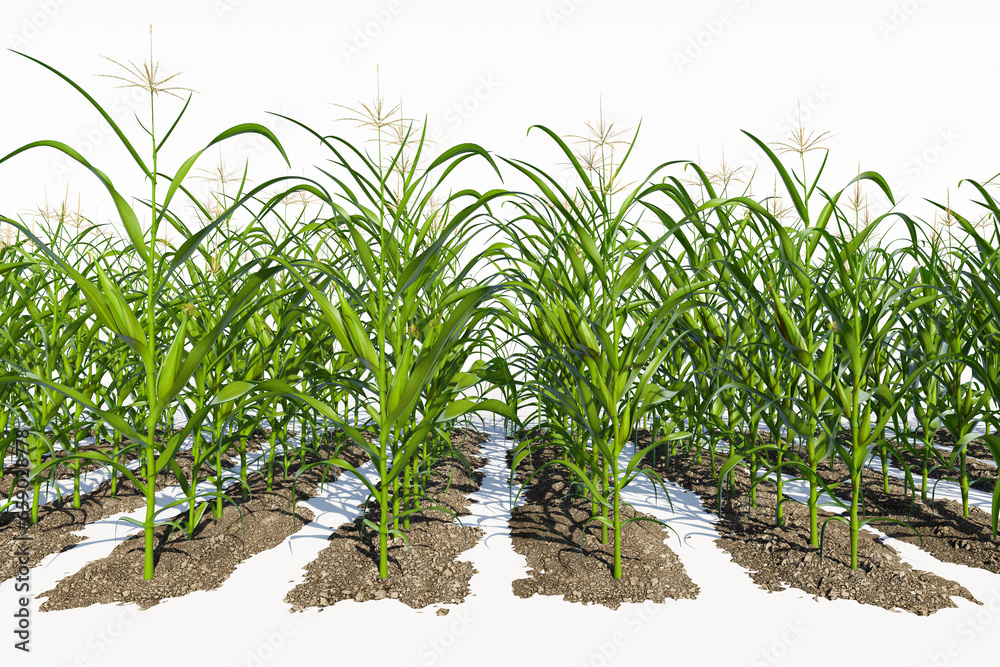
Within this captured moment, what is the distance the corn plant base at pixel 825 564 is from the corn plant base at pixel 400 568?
1.01 m

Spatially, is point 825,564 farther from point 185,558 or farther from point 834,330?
point 185,558

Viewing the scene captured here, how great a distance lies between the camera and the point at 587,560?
2029mm

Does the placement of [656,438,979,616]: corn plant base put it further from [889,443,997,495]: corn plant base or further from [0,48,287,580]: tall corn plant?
[0,48,287,580]: tall corn plant

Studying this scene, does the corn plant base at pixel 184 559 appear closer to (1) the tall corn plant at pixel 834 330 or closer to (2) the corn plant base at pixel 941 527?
(1) the tall corn plant at pixel 834 330

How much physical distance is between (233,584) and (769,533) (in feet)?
6.38

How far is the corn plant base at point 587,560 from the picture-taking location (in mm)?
1861

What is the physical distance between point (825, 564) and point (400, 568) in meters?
1.44

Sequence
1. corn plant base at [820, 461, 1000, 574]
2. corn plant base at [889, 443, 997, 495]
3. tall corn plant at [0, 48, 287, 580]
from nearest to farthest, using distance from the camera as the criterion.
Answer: tall corn plant at [0, 48, 287, 580] → corn plant base at [820, 461, 1000, 574] → corn plant base at [889, 443, 997, 495]

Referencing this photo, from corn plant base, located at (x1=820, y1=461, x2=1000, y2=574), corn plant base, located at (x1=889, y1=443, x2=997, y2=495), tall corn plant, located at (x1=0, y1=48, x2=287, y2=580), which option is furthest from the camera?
corn plant base, located at (x1=889, y1=443, x2=997, y2=495)

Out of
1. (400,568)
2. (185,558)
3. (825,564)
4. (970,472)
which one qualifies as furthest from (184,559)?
(970,472)

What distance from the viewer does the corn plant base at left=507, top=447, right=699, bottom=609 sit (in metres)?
1.86

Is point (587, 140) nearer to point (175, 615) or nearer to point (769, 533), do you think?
point (769, 533)

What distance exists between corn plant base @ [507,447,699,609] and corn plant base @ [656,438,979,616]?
0.92 ft

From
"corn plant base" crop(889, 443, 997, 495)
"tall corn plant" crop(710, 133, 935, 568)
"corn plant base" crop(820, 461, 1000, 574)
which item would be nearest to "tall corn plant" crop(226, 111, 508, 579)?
"tall corn plant" crop(710, 133, 935, 568)
